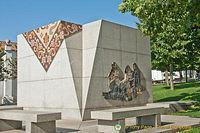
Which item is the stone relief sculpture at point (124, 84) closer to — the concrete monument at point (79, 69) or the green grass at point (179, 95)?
the concrete monument at point (79, 69)

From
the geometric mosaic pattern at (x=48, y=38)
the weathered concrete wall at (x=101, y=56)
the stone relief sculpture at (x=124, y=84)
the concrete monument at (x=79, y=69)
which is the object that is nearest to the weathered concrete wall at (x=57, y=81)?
the concrete monument at (x=79, y=69)

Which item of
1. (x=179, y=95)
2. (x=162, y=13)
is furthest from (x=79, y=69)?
(x=179, y=95)

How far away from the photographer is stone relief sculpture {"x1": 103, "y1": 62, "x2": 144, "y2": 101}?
14719 millimetres

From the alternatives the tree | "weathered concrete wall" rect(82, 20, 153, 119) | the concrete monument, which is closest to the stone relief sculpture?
the concrete monument

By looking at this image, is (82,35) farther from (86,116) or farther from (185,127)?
(185,127)

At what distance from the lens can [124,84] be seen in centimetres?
1545

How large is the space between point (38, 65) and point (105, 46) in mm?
4513

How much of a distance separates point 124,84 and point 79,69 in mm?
3154

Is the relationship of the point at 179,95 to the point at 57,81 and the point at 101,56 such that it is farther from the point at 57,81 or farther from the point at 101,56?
the point at 57,81

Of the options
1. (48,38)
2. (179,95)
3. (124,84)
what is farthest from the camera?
(179,95)

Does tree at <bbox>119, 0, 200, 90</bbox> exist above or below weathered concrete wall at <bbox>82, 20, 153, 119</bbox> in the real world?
above

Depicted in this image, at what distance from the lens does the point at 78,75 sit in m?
14.0

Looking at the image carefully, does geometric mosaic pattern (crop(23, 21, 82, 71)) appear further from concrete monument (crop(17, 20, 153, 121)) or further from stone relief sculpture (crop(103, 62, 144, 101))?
stone relief sculpture (crop(103, 62, 144, 101))

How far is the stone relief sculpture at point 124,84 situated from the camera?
14719mm
